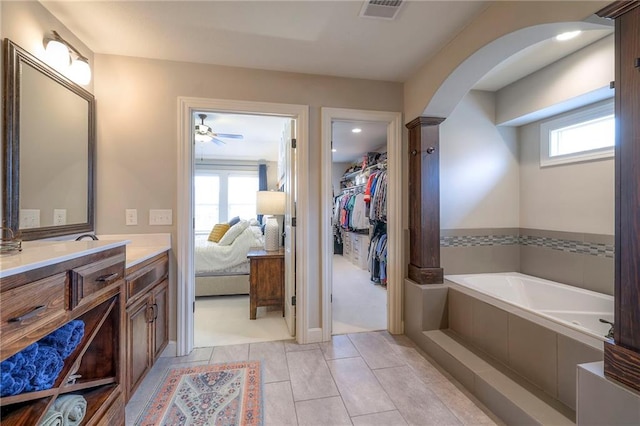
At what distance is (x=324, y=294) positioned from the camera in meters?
2.49

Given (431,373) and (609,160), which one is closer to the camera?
(431,373)

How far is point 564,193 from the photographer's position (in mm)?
2578

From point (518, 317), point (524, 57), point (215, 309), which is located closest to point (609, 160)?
point (524, 57)

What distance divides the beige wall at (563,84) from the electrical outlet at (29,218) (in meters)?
3.90

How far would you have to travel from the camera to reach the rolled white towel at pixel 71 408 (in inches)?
40.3

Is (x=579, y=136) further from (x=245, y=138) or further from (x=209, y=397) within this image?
(x=245, y=138)

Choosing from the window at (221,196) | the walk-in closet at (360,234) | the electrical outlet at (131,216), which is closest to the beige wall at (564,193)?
the walk-in closet at (360,234)

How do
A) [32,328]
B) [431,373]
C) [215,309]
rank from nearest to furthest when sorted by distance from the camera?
[32,328], [431,373], [215,309]

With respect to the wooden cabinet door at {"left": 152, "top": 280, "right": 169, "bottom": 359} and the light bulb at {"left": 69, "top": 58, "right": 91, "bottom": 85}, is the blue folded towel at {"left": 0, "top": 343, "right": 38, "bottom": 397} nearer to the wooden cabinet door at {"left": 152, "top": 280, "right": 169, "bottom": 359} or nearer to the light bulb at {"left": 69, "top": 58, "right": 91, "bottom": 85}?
the wooden cabinet door at {"left": 152, "top": 280, "right": 169, "bottom": 359}

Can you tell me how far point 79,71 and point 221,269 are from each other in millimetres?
2453

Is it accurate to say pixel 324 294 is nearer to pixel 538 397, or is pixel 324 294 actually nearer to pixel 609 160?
pixel 538 397

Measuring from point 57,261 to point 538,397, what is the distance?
2.30 m

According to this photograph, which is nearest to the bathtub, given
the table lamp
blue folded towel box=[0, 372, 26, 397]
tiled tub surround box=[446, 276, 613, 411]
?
tiled tub surround box=[446, 276, 613, 411]

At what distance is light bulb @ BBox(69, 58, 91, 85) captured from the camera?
1822 millimetres
